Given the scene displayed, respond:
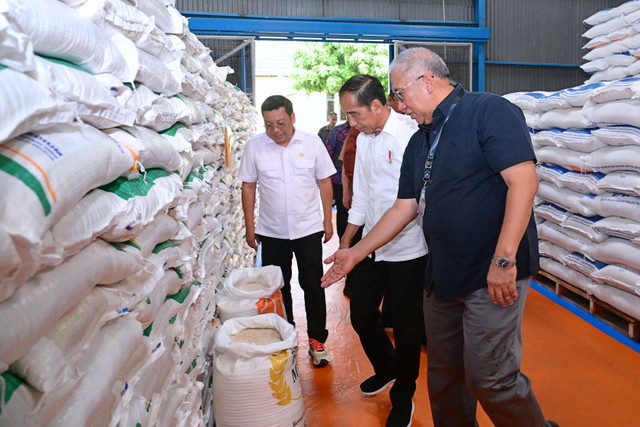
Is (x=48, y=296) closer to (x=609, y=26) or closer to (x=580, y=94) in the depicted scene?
(x=580, y=94)

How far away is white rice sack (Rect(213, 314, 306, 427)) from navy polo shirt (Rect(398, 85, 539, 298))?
0.75 m

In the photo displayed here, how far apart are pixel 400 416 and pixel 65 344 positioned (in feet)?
6.86

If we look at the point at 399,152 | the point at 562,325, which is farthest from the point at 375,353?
the point at 562,325

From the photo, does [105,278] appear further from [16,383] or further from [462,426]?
[462,426]

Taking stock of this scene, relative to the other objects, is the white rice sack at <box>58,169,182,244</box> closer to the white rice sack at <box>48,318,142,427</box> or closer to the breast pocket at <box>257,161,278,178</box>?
the white rice sack at <box>48,318,142,427</box>

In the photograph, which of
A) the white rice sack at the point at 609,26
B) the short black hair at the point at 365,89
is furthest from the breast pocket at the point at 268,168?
the white rice sack at the point at 609,26

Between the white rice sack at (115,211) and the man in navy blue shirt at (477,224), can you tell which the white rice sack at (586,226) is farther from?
the white rice sack at (115,211)

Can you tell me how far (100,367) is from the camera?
3.63ft

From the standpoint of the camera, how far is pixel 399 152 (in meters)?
2.70

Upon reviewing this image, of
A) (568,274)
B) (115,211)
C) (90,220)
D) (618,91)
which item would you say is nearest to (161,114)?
(115,211)

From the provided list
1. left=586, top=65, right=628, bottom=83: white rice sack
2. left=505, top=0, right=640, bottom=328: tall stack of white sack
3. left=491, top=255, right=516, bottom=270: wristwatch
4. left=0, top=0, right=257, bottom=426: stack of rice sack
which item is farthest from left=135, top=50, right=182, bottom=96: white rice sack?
left=586, top=65, right=628, bottom=83: white rice sack

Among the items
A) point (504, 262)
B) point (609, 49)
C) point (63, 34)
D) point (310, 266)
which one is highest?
point (609, 49)

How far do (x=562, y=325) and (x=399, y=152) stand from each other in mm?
2197

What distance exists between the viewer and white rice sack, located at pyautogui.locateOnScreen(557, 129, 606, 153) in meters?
3.80
